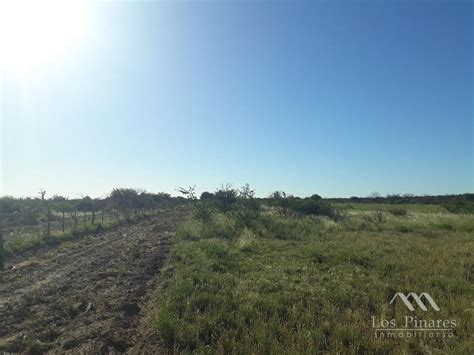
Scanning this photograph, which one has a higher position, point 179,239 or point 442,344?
point 179,239

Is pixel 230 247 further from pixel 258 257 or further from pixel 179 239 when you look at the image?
pixel 179 239

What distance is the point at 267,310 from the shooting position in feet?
20.2

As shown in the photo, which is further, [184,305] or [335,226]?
[335,226]

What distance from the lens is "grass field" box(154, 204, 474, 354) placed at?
4.88 metres

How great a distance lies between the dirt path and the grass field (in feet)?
2.33

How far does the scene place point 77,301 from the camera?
7.16 metres

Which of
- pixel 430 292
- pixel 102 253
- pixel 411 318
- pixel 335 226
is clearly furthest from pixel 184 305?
pixel 335 226

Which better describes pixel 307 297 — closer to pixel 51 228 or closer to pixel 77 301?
pixel 77 301

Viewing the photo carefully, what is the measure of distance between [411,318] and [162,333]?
4242 mm

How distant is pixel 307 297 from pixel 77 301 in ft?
16.0
